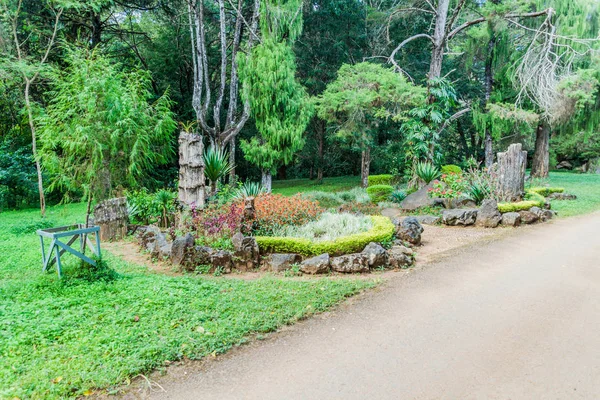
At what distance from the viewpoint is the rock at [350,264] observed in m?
5.33

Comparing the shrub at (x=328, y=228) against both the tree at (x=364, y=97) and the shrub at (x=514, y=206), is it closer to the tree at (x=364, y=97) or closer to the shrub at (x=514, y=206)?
the shrub at (x=514, y=206)

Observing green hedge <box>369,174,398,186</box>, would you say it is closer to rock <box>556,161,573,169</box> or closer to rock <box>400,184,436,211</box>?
rock <box>400,184,436,211</box>

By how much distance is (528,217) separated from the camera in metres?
8.30

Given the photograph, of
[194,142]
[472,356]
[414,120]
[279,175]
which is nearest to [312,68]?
[414,120]

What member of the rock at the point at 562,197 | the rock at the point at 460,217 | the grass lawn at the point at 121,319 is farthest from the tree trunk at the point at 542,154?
the grass lawn at the point at 121,319

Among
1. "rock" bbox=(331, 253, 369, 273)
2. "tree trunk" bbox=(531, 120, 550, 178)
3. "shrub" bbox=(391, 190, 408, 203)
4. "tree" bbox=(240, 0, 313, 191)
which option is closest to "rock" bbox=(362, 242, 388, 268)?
"rock" bbox=(331, 253, 369, 273)

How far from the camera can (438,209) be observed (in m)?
9.90

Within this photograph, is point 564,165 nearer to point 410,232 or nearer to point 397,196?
point 397,196

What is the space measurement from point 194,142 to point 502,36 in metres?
15.2

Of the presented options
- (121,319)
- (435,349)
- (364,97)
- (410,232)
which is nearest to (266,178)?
(364,97)

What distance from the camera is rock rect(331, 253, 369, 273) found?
17.5 feet

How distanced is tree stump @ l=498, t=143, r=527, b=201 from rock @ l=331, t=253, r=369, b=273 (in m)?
5.94

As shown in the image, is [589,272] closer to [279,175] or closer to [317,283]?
[317,283]

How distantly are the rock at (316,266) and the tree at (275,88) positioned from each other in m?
7.41
